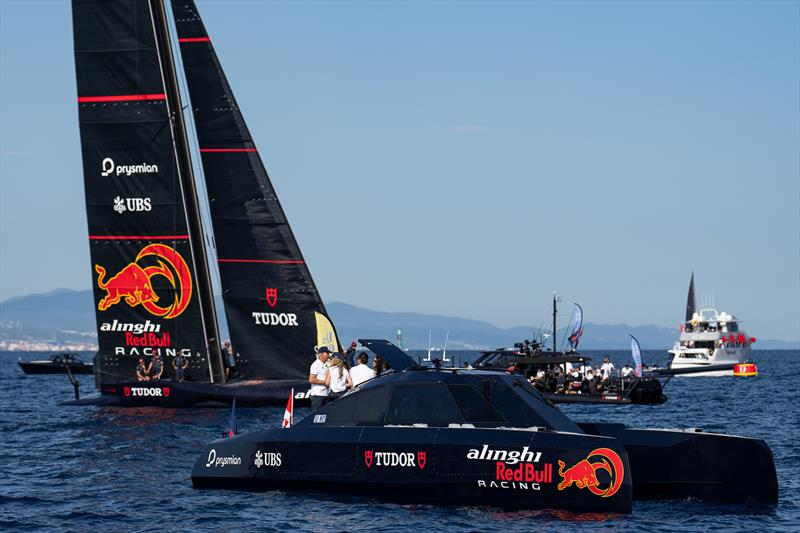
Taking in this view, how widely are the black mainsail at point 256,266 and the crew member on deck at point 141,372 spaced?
117 inches

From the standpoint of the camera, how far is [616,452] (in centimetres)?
1680

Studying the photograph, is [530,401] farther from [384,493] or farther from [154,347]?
[154,347]

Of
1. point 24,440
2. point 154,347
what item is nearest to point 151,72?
point 154,347

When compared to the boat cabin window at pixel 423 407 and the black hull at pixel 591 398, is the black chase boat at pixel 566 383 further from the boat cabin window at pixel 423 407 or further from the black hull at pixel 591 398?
the boat cabin window at pixel 423 407

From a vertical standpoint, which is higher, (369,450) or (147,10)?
(147,10)

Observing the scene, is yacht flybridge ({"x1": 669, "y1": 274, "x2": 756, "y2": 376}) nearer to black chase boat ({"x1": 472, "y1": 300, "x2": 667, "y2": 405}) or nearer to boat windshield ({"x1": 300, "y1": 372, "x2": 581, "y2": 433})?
black chase boat ({"x1": 472, "y1": 300, "x2": 667, "y2": 405})

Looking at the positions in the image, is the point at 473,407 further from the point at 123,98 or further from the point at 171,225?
the point at 123,98

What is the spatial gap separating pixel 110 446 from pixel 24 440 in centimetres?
377

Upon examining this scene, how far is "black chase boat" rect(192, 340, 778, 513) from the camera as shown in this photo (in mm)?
16906

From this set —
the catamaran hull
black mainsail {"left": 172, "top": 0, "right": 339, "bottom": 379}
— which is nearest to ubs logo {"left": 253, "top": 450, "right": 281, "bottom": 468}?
the catamaran hull

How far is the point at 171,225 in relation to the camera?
4000 centimetres

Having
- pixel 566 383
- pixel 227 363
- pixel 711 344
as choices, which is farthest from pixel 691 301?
pixel 227 363

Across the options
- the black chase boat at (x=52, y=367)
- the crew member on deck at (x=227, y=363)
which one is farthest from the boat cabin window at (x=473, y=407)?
the black chase boat at (x=52, y=367)

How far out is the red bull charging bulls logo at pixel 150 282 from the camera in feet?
131
